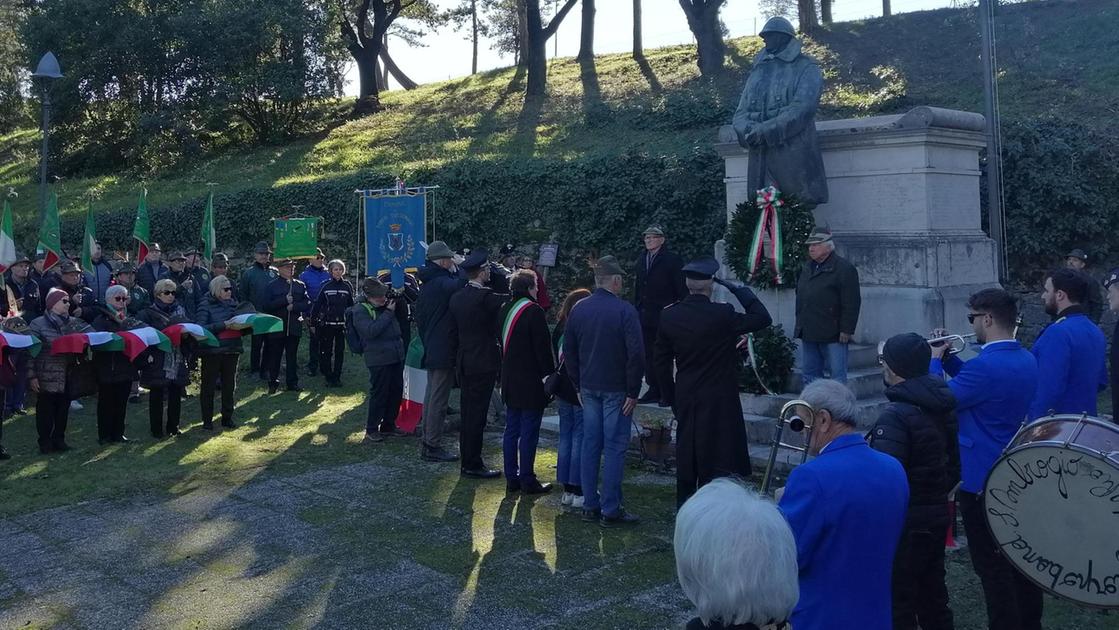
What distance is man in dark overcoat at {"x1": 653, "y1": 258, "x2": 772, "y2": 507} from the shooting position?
660 cm

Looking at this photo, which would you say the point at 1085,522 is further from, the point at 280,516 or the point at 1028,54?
the point at 1028,54

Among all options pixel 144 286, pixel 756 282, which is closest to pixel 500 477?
pixel 756 282

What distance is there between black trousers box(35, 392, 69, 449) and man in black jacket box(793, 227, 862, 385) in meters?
7.06

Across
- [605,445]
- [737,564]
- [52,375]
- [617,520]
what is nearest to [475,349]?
[605,445]

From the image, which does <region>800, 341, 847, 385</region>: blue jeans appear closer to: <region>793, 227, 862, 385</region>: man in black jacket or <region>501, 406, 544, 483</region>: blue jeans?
<region>793, 227, 862, 385</region>: man in black jacket

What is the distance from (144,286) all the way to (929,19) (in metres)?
24.5

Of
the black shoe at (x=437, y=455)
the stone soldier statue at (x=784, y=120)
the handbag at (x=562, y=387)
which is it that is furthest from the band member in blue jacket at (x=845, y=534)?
the stone soldier statue at (x=784, y=120)

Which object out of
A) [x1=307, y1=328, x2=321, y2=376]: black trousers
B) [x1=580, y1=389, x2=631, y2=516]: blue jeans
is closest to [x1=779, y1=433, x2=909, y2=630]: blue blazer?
[x1=580, y1=389, x2=631, y2=516]: blue jeans

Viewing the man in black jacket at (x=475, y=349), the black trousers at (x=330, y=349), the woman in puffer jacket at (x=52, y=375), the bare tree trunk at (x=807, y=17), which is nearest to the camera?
the man in black jacket at (x=475, y=349)

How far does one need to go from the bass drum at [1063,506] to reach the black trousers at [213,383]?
8.51 m

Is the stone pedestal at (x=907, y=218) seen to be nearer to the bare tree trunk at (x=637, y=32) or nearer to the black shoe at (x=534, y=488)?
the black shoe at (x=534, y=488)

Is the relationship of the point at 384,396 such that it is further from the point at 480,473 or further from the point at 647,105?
the point at 647,105

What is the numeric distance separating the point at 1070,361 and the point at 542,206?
14351 millimetres

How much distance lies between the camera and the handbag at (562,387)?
25.4 ft
